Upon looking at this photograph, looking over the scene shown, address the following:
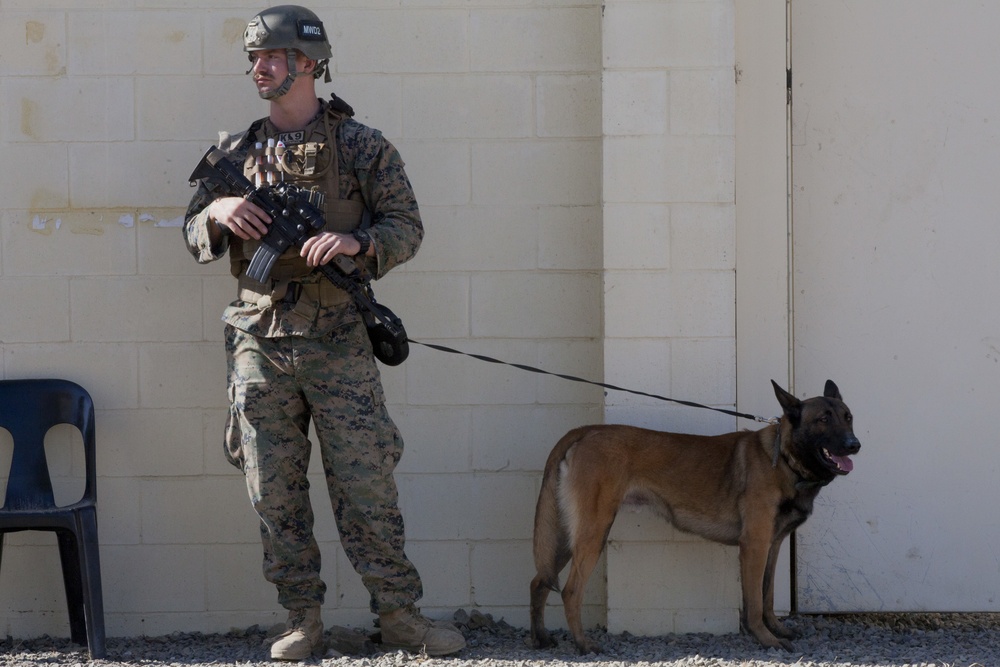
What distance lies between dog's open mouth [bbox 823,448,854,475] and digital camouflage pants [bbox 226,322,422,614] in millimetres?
1691

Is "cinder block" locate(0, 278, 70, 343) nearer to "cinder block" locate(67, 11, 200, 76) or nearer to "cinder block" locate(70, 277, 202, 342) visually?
"cinder block" locate(70, 277, 202, 342)

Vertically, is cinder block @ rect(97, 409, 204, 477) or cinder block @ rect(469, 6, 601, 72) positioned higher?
cinder block @ rect(469, 6, 601, 72)

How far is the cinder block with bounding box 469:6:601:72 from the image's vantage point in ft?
16.1

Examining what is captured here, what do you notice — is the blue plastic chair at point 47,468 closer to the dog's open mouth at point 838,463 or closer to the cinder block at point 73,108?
the cinder block at point 73,108

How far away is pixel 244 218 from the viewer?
3975mm

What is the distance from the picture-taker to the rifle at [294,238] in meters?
3.98

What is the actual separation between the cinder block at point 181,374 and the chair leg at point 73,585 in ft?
2.15

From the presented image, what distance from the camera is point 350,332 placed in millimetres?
4180

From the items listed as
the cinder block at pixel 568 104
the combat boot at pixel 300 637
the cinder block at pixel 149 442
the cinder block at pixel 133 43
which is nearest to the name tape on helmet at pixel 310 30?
the cinder block at pixel 133 43

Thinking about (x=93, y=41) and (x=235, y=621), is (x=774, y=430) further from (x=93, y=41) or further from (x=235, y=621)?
(x=93, y=41)

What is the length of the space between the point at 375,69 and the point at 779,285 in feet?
6.56

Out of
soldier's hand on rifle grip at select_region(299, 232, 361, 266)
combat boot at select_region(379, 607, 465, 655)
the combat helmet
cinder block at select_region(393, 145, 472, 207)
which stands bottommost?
combat boot at select_region(379, 607, 465, 655)

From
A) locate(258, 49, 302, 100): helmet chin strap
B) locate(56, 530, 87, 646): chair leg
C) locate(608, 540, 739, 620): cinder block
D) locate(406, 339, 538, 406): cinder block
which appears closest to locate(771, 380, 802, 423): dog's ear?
locate(608, 540, 739, 620): cinder block

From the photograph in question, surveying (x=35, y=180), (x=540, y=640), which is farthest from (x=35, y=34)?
(x=540, y=640)
